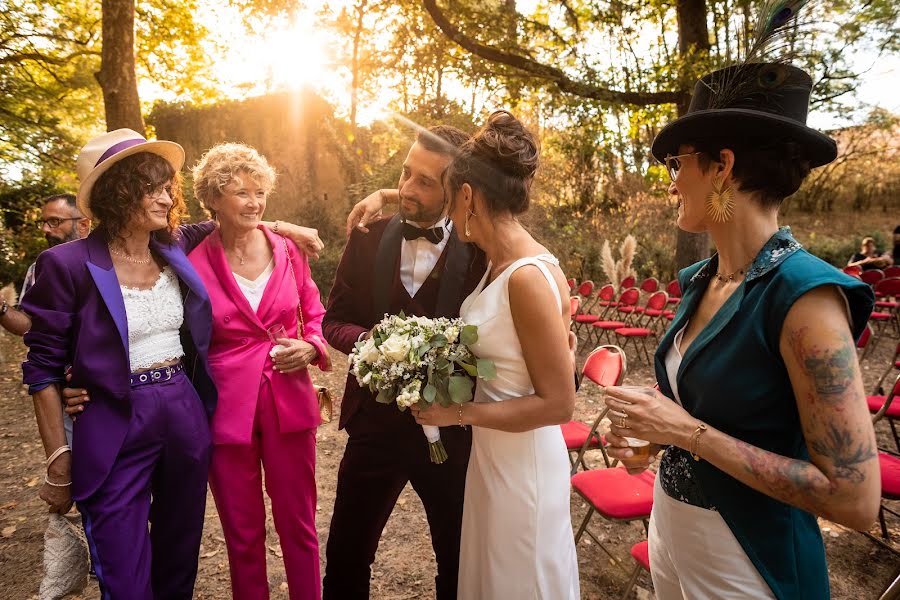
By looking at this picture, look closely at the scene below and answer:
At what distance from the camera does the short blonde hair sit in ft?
8.66

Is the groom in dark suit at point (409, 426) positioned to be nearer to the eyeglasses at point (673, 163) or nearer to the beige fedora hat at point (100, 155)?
the eyeglasses at point (673, 163)

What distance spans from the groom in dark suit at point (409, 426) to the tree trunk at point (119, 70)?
577 cm

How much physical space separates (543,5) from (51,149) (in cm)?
1349

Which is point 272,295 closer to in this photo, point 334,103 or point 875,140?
point 334,103

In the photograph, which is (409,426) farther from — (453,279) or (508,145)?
(508,145)

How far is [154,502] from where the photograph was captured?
8.00ft

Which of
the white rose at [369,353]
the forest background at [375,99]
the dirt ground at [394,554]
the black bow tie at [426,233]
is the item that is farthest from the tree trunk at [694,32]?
the white rose at [369,353]

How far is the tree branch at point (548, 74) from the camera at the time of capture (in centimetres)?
853

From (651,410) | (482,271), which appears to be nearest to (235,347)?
(482,271)

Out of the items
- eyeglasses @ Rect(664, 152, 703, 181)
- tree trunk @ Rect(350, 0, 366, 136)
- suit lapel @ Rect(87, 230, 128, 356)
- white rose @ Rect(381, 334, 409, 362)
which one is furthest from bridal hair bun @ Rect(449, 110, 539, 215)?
tree trunk @ Rect(350, 0, 366, 136)

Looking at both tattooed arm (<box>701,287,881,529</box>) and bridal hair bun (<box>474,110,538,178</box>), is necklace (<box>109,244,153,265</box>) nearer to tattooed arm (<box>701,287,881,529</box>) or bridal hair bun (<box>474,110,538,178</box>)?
bridal hair bun (<box>474,110,538,178</box>)

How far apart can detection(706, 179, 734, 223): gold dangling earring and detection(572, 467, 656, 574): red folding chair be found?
6.18 ft

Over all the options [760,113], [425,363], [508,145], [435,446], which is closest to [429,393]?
[425,363]

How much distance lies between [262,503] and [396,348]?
147 centimetres
